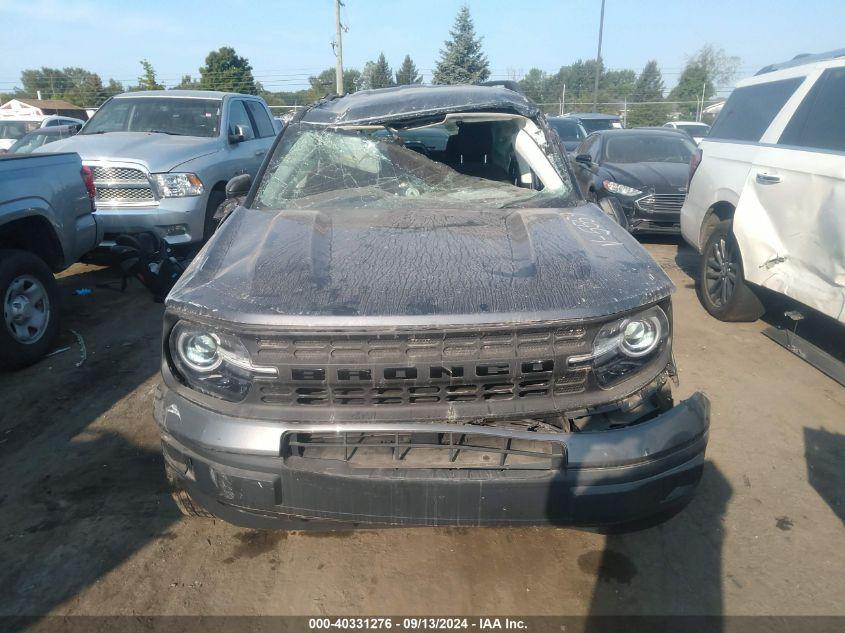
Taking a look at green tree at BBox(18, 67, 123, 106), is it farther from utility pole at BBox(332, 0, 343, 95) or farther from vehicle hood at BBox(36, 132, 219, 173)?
vehicle hood at BBox(36, 132, 219, 173)

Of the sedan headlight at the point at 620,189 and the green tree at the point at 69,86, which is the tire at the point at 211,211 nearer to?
the sedan headlight at the point at 620,189

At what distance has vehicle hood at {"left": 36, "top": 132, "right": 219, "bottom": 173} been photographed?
616 centimetres

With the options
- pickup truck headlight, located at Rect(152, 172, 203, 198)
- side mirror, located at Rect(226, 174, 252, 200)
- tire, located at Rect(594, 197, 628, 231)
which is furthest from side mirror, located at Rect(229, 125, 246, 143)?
tire, located at Rect(594, 197, 628, 231)

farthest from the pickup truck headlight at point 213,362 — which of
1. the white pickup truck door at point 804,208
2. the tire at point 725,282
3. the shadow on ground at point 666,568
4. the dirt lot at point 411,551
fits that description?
the tire at point 725,282

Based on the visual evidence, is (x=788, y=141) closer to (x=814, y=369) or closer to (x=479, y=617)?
(x=814, y=369)

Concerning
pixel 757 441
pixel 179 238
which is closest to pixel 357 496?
pixel 757 441

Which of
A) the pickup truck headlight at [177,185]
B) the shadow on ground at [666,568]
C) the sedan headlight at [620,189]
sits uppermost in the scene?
the pickup truck headlight at [177,185]

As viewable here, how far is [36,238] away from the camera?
4.64 metres

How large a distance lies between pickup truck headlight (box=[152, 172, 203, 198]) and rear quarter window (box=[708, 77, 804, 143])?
5.28 metres

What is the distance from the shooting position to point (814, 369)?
4.29 metres

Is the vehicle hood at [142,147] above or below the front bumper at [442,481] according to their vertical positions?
above

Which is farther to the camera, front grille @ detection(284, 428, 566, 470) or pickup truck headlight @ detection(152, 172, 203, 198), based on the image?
pickup truck headlight @ detection(152, 172, 203, 198)

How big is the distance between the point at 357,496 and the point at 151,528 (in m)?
1.34

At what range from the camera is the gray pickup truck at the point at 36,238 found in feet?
13.6
